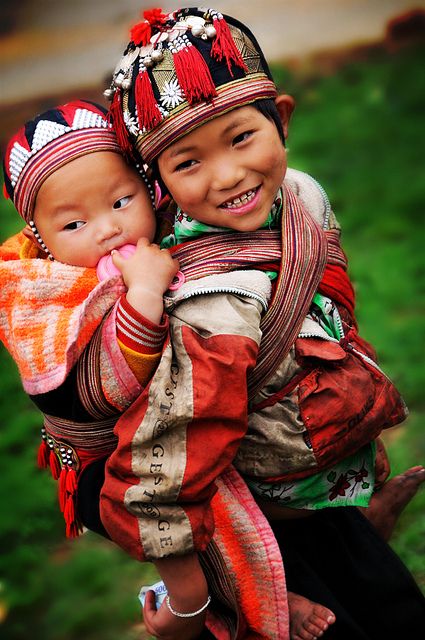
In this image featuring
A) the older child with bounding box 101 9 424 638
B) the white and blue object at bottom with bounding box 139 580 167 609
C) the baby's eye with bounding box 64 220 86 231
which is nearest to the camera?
the older child with bounding box 101 9 424 638

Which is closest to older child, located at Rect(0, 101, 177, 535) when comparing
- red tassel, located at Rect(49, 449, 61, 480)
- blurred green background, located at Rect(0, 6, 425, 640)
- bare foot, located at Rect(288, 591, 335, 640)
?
red tassel, located at Rect(49, 449, 61, 480)

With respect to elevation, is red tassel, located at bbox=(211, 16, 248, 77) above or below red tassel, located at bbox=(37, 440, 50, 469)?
above

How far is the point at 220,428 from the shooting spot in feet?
7.16

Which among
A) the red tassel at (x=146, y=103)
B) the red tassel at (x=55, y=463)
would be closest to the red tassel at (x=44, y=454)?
the red tassel at (x=55, y=463)

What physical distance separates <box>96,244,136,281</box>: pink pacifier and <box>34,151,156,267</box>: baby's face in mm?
13

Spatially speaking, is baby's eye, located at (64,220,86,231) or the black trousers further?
the black trousers

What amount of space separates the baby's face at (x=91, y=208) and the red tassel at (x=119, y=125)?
49 mm

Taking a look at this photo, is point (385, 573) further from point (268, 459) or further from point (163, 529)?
point (163, 529)

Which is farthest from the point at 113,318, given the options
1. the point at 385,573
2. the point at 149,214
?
the point at 385,573

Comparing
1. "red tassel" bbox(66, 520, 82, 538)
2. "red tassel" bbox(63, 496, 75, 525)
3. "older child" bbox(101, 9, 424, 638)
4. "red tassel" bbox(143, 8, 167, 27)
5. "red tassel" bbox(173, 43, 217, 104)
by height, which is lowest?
"red tassel" bbox(66, 520, 82, 538)

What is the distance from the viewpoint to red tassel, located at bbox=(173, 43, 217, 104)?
7.25ft

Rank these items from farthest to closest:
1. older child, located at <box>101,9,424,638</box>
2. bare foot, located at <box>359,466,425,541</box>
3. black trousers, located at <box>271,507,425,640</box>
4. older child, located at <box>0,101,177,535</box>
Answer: bare foot, located at <box>359,466,425,541</box>, black trousers, located at <box>271,507,425,640</box>, older child, located at <box>0,101,177,535</box>, older child, located at <box>101,9,424,638</box>

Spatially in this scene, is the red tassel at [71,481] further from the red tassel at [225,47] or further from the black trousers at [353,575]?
the red tassel at [225,47]

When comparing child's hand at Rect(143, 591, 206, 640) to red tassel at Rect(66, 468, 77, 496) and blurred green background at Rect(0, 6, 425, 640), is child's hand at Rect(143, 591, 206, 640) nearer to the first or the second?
red tassel at Rect(66, 468, 77, 496)
